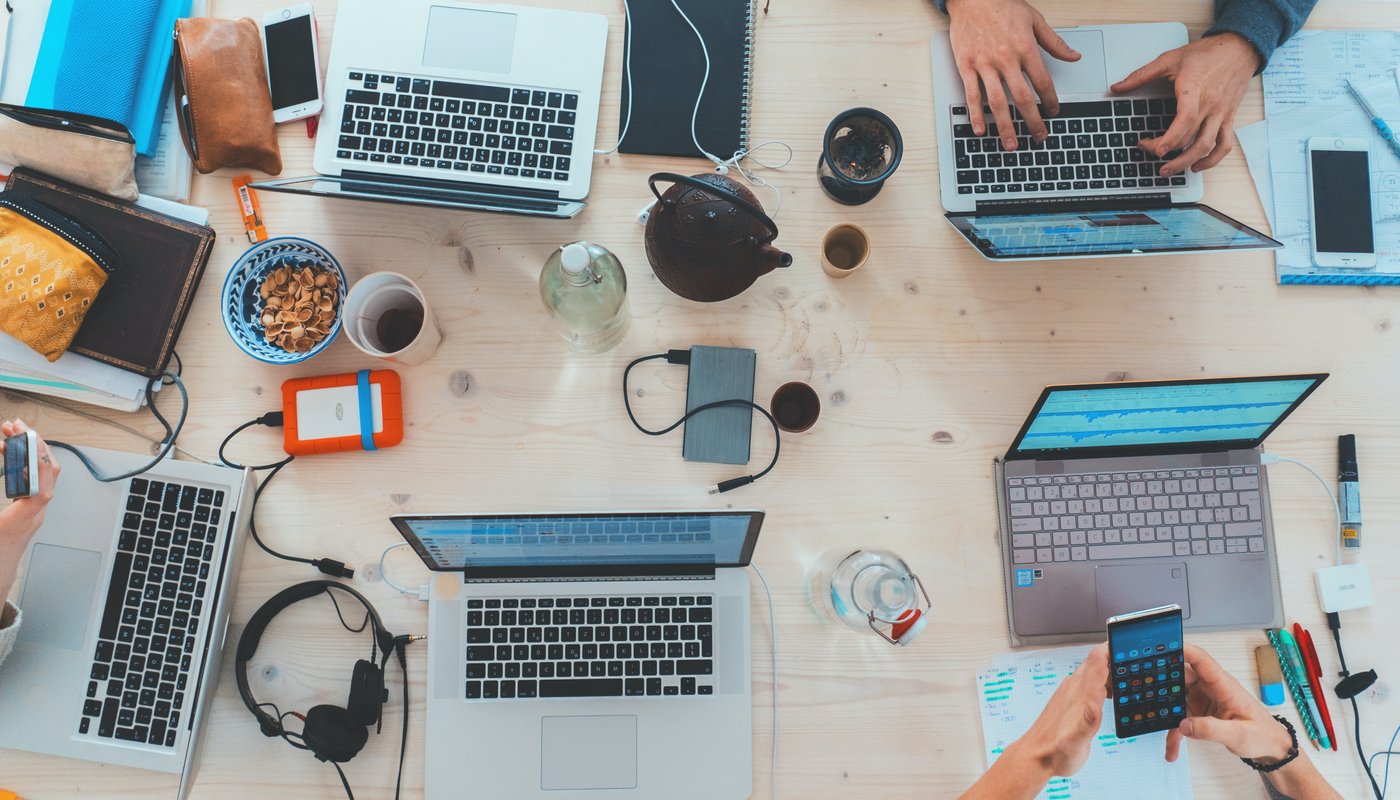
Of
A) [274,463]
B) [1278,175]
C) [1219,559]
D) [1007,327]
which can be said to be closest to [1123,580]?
[1219,559]

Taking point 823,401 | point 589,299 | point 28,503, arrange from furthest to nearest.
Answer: point 823,401 < point 589,299 < point 28,503

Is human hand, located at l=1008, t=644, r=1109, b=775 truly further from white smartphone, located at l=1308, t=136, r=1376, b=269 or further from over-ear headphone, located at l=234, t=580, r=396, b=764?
over-ear headphone, located at l=234, t=580, r=396, b=764

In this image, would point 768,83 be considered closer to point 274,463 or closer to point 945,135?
point 945,135

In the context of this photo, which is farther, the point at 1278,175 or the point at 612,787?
the point at 1278,175

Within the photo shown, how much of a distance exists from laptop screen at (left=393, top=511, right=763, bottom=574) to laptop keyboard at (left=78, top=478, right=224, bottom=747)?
0.30m

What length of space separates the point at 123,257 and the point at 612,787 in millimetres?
955

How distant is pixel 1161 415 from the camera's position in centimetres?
97

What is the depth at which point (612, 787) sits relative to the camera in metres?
0.97

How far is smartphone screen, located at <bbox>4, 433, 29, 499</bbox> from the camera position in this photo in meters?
0.84

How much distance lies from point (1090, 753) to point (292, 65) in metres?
1.43

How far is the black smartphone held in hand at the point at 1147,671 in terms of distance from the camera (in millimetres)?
893

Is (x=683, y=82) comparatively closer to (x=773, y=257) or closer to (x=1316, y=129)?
(x=773, y=257)

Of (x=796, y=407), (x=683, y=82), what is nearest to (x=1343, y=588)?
(x=796, y=407)

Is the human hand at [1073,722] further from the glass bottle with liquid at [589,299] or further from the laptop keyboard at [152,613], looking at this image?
the laptop keyboard at [152,613]
